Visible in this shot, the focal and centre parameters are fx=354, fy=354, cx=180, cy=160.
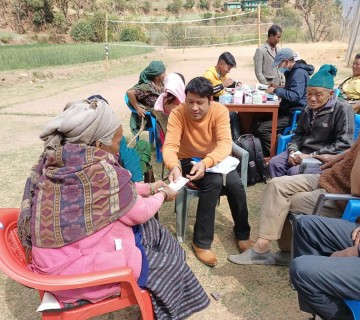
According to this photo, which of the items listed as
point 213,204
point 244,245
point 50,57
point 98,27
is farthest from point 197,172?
point 98,27

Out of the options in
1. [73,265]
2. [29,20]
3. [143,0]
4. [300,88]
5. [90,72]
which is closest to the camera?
[73,265]

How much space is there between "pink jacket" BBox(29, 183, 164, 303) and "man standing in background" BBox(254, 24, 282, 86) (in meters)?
4.50

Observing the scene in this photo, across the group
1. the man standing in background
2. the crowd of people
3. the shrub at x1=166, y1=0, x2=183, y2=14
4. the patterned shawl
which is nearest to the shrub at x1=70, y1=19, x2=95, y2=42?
the shrub at x1=166, y1=0, x2=183, y2=14

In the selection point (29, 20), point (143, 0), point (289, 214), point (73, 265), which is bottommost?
point (289, 214)

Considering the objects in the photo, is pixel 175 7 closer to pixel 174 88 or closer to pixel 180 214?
pixel 174 88

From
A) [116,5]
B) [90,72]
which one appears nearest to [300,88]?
[90,72]

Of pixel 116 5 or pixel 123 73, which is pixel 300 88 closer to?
pixel 123 73

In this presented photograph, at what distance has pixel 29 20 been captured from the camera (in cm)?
3966

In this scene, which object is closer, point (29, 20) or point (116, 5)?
point (29, 20)

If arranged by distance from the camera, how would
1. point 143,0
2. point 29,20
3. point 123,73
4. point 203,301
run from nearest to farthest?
point 203,301 < point 123,73 < point 29,20 < point 143,0

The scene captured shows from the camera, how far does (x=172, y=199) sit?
7.22 ft

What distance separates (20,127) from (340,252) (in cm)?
640

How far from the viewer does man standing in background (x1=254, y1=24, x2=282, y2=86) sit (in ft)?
18.2

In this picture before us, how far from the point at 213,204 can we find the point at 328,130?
126cm
